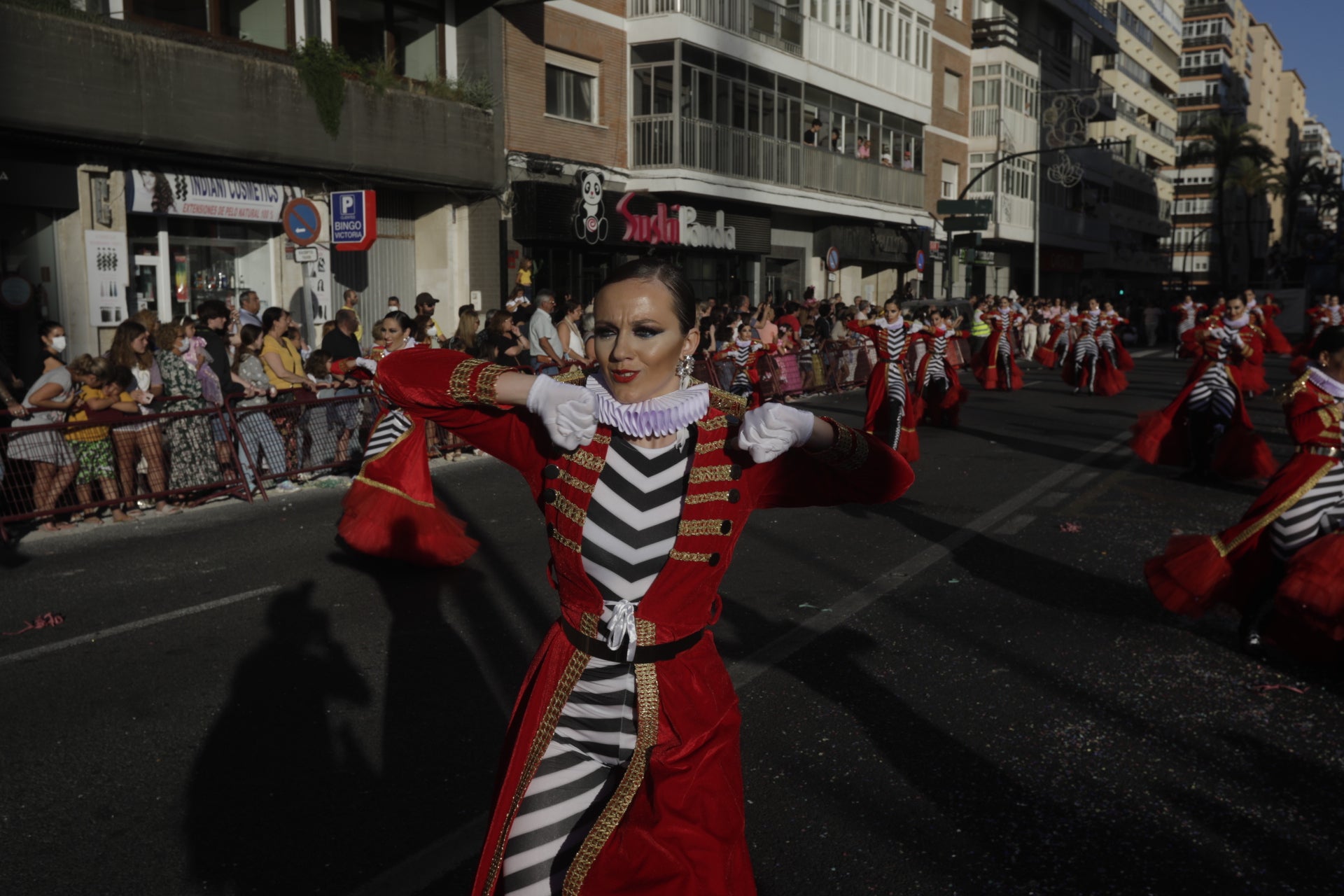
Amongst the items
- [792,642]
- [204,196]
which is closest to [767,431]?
[792,642]

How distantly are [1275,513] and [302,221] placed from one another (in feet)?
42.1

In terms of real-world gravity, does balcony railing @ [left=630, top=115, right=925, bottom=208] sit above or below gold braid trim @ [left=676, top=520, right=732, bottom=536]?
above

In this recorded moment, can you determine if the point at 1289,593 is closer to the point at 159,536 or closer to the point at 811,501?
the point at 811,501

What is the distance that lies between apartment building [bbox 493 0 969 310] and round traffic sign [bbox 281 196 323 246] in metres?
7.37

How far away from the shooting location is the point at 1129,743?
5.07 meters

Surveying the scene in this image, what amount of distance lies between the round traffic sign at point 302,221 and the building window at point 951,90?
105ft

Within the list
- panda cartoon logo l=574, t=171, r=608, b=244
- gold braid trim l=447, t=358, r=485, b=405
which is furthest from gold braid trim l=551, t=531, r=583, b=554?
panda cartoon logo l=574, t=171, r=608, b=244

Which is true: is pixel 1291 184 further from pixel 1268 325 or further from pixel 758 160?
pixel 1268 325

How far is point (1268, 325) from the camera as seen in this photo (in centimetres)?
1430

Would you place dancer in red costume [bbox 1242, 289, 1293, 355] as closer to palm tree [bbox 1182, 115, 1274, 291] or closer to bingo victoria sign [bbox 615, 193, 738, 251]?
bingo victoria sign [bbox 615, 193, 738, 251]

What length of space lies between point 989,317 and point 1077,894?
22933 millimetres

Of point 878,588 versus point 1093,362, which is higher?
point 1093,362

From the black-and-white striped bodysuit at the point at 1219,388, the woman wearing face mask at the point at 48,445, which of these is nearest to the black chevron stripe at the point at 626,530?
the woman wearing face mask at the point at 48,445

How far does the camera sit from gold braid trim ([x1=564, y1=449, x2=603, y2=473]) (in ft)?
9.12
